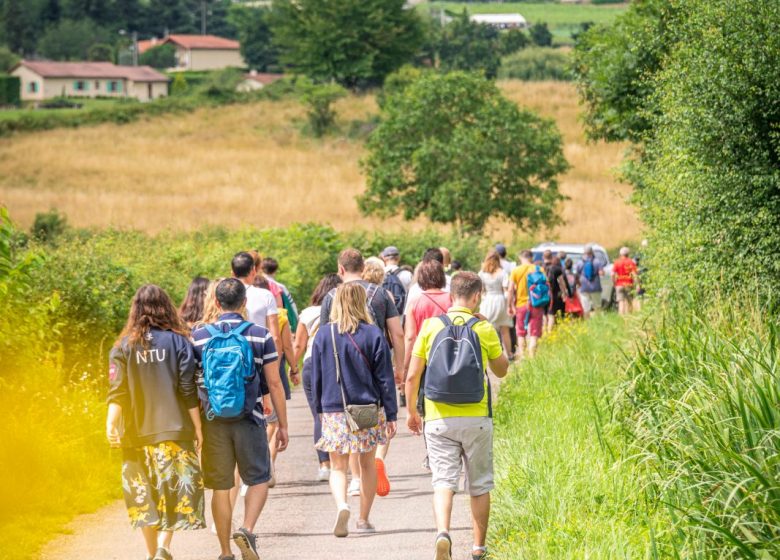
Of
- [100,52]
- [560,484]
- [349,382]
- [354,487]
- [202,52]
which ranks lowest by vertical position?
[354,487]

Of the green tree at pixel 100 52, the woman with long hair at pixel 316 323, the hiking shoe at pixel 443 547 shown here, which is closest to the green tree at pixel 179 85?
the green tree at pixel 100 52

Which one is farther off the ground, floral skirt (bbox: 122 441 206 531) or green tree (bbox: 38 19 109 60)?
green tree (bbox: 38 19 109 60)

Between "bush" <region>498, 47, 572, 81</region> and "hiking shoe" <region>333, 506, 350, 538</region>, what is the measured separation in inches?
Answer: 4091

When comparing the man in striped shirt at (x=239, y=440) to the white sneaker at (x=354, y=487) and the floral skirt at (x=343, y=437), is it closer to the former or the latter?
the floral skirt at (x=343, y=437)

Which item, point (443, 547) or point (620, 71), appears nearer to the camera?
point (443, 547)

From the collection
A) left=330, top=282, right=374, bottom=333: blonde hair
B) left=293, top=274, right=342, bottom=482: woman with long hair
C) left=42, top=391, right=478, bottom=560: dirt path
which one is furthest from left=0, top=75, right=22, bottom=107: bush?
left=330, top=282, right=374, bottom=333: blonde hair

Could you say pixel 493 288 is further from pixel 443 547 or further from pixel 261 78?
pixel 261 78

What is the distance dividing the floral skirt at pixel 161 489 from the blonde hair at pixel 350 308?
1607mm

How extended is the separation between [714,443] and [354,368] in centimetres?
271

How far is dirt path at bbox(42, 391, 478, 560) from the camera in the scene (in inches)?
325

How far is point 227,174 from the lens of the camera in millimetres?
71875

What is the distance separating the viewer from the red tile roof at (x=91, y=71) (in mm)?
116000

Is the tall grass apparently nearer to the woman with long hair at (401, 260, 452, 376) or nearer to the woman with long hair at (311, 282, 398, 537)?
the woman with long hair at (401, 260, 452, 376)

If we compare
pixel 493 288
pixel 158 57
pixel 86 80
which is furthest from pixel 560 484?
pixel 158 57
